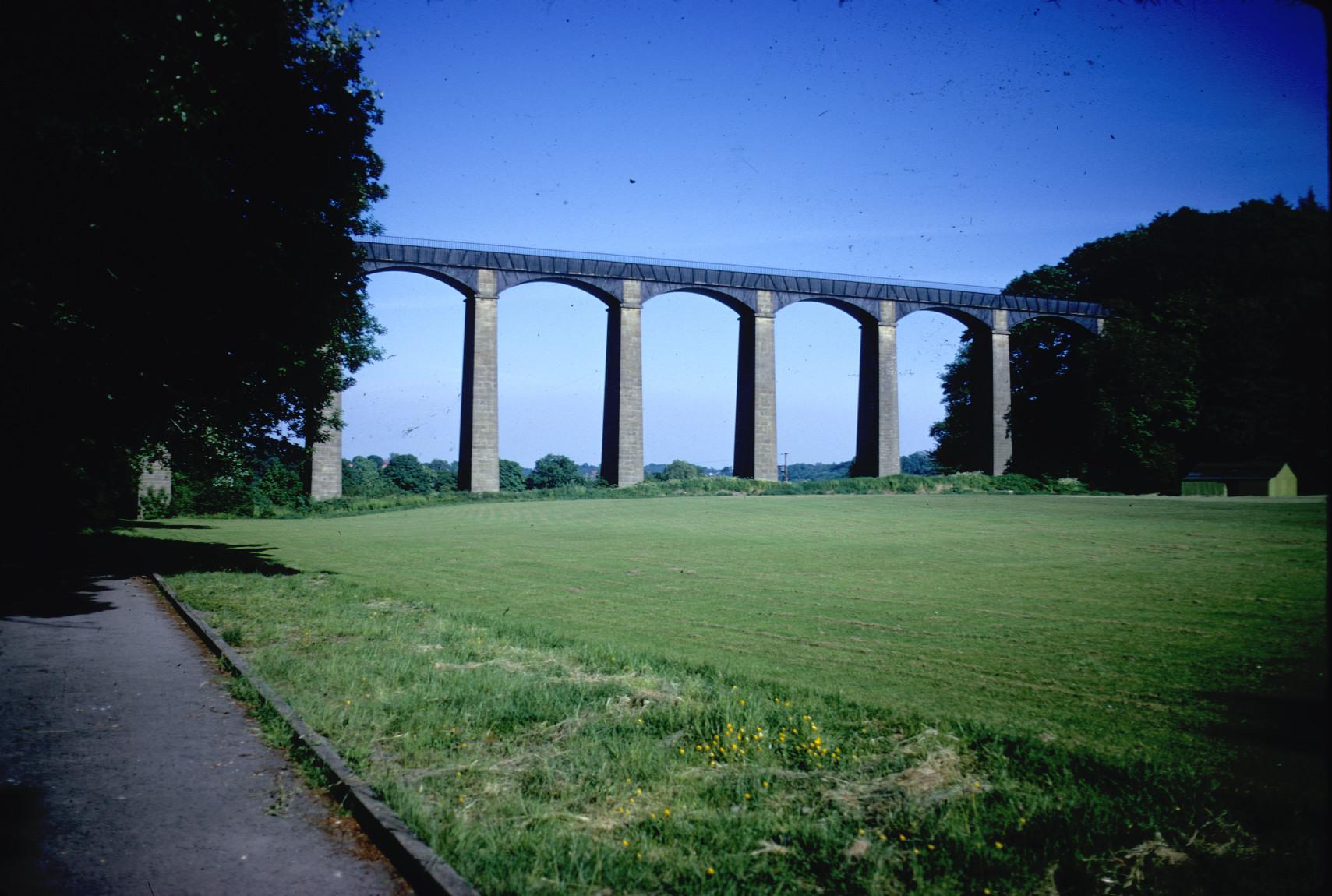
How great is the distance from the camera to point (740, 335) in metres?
51.0

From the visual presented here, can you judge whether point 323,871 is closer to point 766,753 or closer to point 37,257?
point 766,753

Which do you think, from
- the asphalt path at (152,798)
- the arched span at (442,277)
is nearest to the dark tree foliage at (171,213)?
the asphalt path at (152,798)

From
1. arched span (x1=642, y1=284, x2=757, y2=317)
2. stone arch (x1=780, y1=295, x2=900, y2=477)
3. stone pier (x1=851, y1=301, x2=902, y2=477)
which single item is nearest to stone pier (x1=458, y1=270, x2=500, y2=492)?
arched span (x1=642, y1=284, x2=757, y2=317)

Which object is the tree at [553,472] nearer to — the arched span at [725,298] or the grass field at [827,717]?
the arched span at [725,298]

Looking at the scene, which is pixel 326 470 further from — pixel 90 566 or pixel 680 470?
pixel 680 470

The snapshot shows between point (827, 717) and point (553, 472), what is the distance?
93.2 m

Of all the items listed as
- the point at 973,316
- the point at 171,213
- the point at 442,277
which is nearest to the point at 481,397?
the point at 442,277

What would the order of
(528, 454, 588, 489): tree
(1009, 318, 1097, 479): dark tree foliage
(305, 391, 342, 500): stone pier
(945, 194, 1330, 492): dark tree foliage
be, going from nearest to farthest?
(945, 194, 1330, 492): dark tree foliage, (1009, 318, 1097, 479): dark tree foliage, (305, 391, 342, 500): stone pier, (528, 454, 588, 489): tree

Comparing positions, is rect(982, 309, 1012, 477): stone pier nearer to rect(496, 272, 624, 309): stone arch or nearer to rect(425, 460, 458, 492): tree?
rect(496, 272, 624, 309): stone arch

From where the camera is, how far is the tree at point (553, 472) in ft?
318

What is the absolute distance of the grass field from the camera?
3574mm

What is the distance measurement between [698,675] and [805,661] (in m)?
1.39

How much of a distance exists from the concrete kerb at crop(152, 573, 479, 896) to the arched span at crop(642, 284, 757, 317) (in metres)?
44.3

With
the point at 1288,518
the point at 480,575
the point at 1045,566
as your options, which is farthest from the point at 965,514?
Answer: the point at 480,575
